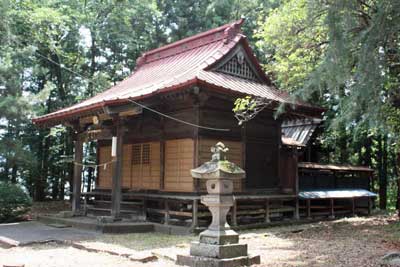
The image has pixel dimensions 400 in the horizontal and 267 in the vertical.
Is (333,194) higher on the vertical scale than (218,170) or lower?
lower

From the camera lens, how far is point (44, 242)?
10328mm

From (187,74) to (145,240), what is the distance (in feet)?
16.3

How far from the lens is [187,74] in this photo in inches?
496

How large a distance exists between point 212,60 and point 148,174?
171 inches

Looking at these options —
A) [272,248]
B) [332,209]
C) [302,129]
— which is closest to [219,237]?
[272,248]

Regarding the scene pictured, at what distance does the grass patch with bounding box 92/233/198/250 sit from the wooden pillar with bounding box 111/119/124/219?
3.88ft

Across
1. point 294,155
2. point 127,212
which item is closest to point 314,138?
point 294,155

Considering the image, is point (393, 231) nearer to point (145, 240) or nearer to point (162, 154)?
point (145, 240)

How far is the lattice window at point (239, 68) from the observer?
45.6 ft

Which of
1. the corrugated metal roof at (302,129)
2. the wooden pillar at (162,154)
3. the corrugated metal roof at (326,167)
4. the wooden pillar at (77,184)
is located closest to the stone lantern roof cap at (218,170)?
the wooden pillar at (162,154)

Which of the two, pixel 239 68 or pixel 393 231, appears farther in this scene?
pixel 239 68

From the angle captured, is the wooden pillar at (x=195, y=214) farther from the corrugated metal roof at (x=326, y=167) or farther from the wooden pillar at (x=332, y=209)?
the wooden pillar at (x=332, y=209)

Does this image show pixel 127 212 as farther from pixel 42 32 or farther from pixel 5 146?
pixel 42 32

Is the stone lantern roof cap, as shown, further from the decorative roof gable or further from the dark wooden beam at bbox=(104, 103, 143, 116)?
the decorative roof gable
